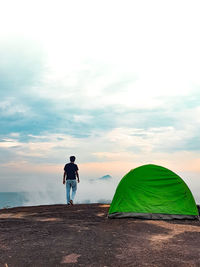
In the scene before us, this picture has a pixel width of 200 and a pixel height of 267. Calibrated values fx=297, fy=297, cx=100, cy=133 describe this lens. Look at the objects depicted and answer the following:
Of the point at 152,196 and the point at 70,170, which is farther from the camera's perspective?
the point at 70,170

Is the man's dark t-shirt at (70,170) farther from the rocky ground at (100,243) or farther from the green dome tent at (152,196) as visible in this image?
the rocky ground at (100,243)

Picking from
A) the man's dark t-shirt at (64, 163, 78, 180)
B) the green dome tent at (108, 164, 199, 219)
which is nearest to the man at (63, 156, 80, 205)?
the man's dark t-shirt at (64, 163, 78, 180)

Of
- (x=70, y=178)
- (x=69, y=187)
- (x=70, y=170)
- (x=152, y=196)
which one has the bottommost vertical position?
(x=152, y=196)

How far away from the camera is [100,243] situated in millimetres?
8227

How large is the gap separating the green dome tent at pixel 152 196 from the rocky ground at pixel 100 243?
1.86 feet

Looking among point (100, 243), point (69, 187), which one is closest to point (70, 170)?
point (69, 187)

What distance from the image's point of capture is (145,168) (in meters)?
13.7

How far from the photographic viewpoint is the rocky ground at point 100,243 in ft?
22.4

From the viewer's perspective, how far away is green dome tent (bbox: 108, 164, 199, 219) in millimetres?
12443

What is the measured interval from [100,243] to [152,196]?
206 inches

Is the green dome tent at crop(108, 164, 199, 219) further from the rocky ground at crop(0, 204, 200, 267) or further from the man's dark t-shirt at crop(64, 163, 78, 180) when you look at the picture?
the man's dark t-shirt at crop(64, 163, 78, 180)

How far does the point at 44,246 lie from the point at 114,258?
210 centimetres

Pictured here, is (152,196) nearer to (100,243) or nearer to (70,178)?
(100,243)

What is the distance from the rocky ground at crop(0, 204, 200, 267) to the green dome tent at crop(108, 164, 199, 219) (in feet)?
1.86
